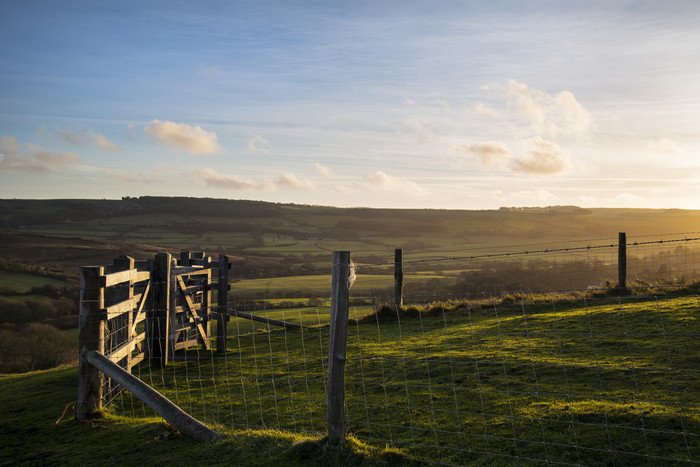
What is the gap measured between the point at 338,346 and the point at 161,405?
253 centimetres

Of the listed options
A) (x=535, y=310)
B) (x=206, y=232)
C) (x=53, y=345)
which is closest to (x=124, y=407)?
(x=535, y=310)

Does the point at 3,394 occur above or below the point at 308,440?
below

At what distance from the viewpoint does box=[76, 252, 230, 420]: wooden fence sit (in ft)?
21.9

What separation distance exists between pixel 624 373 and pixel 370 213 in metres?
114

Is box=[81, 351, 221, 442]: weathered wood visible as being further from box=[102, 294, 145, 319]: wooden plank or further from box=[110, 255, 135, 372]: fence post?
box=[110, 255, 135, 372]: fence post

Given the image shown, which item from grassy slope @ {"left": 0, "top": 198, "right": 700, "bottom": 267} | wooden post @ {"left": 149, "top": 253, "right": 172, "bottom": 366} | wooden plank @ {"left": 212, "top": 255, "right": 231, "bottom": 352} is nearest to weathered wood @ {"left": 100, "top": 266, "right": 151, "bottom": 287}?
wooden post @ {"left": 149, "top": 253, "right": 172, "bottom": 366}

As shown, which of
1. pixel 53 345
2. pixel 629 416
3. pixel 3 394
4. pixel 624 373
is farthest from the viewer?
pixel 53 345

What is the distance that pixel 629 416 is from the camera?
5.11m

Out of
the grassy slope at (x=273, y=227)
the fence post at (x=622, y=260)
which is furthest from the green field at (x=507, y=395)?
the grassy slope at (x=273, y=227)

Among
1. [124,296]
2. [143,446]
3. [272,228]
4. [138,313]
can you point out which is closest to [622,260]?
[138,313]

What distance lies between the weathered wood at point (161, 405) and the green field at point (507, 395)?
0.67 meters

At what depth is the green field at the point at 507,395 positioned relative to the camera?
15.5 feet

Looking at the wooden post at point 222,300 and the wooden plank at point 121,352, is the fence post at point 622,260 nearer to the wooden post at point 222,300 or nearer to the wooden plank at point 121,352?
the wooden post at point 222,300

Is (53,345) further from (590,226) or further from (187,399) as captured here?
(590,226)
